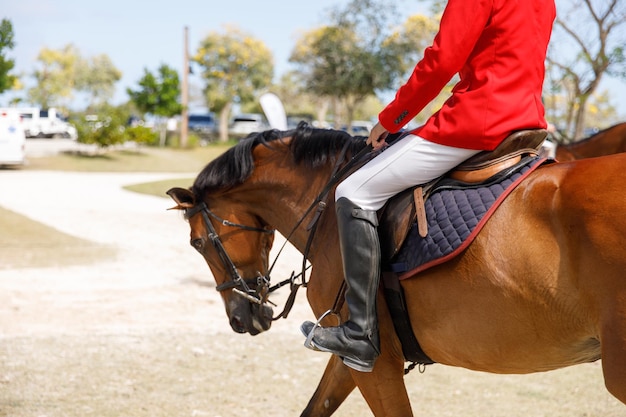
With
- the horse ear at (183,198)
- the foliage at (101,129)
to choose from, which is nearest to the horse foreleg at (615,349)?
the horse ear at (183,198)

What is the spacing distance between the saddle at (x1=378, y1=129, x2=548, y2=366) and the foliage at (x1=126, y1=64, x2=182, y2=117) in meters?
36.9

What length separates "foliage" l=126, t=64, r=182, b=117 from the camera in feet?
A: 127

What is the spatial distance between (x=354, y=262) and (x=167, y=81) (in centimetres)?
3775

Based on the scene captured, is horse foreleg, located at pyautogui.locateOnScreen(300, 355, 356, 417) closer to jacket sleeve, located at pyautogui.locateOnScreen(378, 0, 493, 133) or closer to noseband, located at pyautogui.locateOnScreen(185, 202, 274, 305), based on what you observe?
noseband, located at pyautogui.locateOnScreen(185, 202, 274, 305)

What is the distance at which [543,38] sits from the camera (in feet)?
9.62

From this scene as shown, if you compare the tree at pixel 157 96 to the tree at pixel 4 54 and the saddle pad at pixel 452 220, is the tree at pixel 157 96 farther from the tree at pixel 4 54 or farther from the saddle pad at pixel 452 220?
the saddle pad at pixel 452 220

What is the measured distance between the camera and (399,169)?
301 centimetres

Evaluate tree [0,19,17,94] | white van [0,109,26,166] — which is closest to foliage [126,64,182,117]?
white van [0,109,26,166]

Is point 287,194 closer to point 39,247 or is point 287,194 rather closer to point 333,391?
point 333,391

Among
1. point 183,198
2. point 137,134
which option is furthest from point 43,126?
point 183,198

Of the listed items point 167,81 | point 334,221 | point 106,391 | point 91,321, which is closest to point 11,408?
point 106,391

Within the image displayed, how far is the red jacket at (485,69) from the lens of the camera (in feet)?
9.19

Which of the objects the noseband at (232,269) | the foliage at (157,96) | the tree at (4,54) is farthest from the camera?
the foliage at (157,96)

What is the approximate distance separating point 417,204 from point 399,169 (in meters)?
0.17
